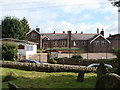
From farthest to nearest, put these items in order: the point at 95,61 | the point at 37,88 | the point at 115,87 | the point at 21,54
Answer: the point at 21,54
the point at 95,61
the point at 37,88
the point at 115,87

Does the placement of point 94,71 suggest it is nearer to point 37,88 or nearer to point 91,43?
point 37,88

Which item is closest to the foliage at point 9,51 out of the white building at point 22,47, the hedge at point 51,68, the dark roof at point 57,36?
the white building at point 22,47

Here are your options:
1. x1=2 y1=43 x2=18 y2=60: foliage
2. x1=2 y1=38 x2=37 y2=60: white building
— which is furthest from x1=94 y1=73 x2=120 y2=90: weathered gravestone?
x1=2 y1=38 x2=37 y2=60: white building

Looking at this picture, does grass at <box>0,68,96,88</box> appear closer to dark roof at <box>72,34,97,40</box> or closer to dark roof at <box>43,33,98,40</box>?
dark roof at <box>72,34,97,40</box>

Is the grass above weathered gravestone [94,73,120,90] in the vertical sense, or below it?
below

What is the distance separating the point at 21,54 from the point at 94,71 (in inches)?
1002

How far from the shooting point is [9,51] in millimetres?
37625

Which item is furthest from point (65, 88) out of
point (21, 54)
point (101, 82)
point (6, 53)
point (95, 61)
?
point (21, 54)

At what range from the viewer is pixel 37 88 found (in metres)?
10.5

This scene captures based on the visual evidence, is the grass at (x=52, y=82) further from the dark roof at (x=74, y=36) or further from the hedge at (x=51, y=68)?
the dark roof at (x=74, y=36)

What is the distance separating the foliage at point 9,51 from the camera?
37588 millimetres

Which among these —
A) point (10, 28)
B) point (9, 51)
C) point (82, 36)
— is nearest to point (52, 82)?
point (9, 51)

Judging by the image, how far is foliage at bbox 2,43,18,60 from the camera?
3759 cm

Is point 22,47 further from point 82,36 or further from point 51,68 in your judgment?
point 82,36
